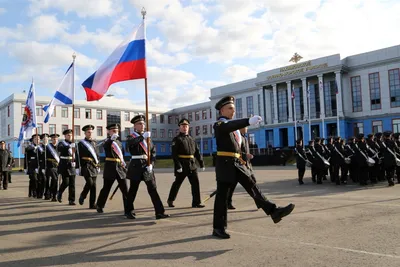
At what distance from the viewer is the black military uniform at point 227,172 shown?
5494mm

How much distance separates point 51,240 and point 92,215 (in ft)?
7.52

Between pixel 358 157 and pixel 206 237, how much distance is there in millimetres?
8973

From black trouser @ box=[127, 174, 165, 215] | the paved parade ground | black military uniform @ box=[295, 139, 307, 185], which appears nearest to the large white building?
black military uniform @ box=[295, 139, 307, 185]

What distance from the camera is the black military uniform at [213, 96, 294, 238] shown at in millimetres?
5494

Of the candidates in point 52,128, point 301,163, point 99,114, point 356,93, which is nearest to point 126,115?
point 99,114

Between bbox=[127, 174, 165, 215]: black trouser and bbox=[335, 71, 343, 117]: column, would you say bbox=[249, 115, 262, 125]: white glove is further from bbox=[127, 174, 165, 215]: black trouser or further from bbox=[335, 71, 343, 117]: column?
bbox=[335, 71, 343, 117]: column

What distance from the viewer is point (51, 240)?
19.0 feet

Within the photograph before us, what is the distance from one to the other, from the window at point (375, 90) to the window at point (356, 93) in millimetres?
1424

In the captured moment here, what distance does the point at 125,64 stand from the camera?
805cm

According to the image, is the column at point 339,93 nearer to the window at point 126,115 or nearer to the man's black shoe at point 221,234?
the window at point 126,115

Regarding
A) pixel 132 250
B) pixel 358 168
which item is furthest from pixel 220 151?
pixel 358 168

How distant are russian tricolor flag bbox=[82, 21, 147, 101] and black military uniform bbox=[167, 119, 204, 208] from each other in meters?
1.72

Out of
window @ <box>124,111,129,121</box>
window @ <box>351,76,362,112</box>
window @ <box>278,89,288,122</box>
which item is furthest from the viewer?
window @ <box>124,111,129,121</box>

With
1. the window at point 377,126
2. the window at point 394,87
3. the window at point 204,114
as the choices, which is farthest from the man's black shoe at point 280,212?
the window at point 204,114
